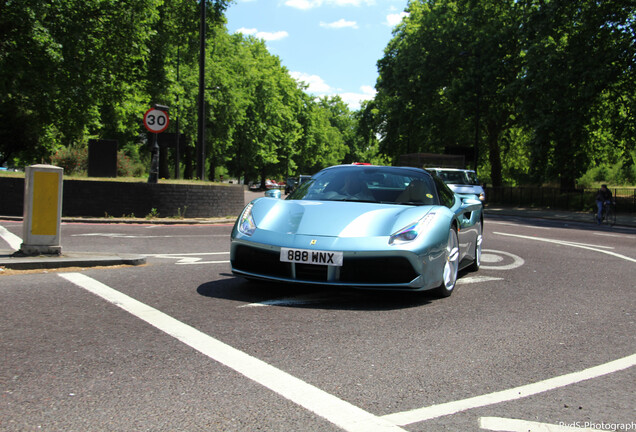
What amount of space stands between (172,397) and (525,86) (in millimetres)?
34016

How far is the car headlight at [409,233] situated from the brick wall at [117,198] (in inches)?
499

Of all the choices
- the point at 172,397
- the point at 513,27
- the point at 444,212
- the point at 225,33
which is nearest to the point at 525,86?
the point at 513,27

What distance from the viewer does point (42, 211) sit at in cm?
747

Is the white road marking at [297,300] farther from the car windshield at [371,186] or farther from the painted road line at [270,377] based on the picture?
the car windshield at [371,186]

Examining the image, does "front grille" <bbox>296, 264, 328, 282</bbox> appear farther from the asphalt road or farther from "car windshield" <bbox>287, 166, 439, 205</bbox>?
"car windshield" <bbox>287, 166, 439, 205</bbox>

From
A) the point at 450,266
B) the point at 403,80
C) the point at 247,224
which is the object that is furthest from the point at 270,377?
the point at 403,80

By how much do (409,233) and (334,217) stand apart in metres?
0.73

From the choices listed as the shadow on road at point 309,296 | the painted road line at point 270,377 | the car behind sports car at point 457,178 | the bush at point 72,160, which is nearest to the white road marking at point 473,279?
the shadow on road at point 309,296

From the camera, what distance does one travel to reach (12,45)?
67.2 ft

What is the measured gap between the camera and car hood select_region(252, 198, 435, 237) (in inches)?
213

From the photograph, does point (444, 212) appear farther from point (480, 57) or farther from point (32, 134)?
point (480, 57)

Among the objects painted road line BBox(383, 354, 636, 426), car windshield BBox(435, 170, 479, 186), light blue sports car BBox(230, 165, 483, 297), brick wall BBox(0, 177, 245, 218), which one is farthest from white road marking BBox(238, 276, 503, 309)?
car windshield BBox(435, 170, 479, 186)

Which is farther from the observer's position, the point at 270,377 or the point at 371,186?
the point at 371,186

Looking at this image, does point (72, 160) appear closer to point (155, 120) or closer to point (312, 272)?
point (155, 120)
